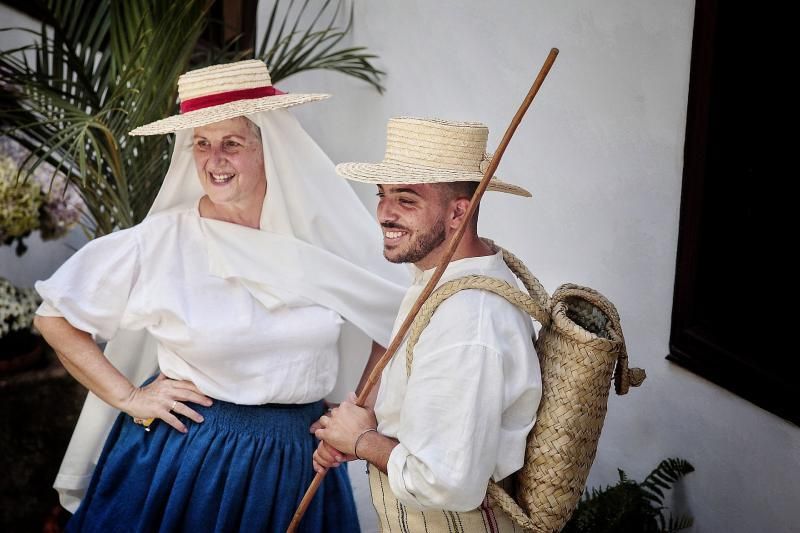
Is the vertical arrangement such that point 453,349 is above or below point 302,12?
below

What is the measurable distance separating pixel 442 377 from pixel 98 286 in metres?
1.17

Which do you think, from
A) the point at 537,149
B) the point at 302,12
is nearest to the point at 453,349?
the point at 537,149

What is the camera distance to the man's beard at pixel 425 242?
2090 mm

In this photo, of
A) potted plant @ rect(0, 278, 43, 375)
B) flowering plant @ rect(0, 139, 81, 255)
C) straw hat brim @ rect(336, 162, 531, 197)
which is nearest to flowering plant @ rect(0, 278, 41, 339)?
potted plant @ rect(0, 278, 43, 375)

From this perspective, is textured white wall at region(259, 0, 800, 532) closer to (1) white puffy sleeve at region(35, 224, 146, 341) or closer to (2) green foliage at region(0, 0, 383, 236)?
(1) white puffy sleeve at region(35, 224, 146, 341)

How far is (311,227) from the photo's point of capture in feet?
9.23

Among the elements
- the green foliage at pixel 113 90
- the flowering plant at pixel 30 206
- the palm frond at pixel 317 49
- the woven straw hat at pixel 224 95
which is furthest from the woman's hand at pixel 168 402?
the palm frond at pixel 317 49

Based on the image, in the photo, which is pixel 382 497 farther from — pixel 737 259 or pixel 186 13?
pixel 186 13

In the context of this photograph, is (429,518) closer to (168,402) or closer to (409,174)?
(409,174)

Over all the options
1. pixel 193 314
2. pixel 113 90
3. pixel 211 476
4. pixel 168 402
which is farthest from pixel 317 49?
pixel 211 476

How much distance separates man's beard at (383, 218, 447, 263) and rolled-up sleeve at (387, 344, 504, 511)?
1.04ft

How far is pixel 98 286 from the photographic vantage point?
2525 millimetres

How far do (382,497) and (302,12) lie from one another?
10.2 ft

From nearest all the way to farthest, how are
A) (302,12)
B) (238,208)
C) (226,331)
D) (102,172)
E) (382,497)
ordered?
(382,497), (226,331), (238,208), (102,172), (302,12)
